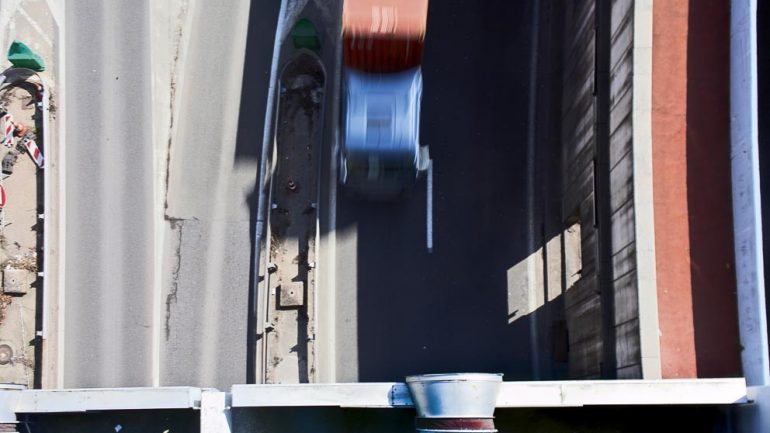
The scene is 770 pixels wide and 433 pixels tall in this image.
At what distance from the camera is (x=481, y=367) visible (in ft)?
81.8

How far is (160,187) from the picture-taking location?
2642 cm

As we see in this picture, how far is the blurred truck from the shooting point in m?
22.2

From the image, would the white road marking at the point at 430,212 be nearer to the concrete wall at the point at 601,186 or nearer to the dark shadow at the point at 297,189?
the dark shadow at the point at 297,189

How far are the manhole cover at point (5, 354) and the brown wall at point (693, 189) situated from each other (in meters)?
21.7

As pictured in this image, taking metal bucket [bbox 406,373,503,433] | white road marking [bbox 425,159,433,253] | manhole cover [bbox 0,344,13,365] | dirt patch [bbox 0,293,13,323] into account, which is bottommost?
metal bucket [bbox 406,373,503,433]

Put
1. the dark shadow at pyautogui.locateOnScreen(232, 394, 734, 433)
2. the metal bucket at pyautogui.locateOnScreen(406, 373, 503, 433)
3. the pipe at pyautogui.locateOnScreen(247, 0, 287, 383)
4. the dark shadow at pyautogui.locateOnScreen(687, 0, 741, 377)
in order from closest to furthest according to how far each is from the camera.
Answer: the metal bucket at pyautogui.locateOnScreen(406, 373, 503, 433)
the dark shadow at pyautogui.locateOnScreen(687, 0, 741, 377)
the dark shadow at pyautogui.locateOnScreen(232, 394, 734, 433)
the pipe at pyautogui.locateOnScreen(247, 0, 287, 383)

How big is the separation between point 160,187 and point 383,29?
34.2 feet

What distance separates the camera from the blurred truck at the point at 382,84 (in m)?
22.2

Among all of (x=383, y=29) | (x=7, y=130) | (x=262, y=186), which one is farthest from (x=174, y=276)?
(x=383, y=29)

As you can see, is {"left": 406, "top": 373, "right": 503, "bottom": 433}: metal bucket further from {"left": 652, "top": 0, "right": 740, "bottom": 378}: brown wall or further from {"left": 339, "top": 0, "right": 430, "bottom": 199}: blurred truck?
{"left": 339, "top": 0, "right": 430, "bottom": 199}: blurred truck

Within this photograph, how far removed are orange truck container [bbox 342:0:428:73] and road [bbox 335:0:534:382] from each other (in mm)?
4611

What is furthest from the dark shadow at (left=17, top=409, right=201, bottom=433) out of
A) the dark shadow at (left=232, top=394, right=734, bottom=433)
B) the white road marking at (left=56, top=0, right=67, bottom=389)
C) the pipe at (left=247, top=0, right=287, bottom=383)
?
the white road marking at (left=56, top=0, right=67, bottom=389)

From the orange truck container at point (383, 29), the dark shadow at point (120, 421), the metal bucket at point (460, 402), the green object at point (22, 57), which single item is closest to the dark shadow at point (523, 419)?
the dark shadow at point (120, 421)

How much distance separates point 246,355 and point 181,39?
1217cm
